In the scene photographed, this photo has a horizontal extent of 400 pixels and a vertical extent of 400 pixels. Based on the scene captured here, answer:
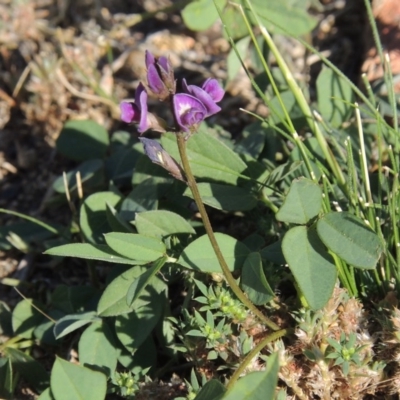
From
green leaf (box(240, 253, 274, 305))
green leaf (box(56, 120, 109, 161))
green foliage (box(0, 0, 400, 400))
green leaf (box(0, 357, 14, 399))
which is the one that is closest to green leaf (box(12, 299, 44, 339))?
green foliage (box(0, 0, 400, 400))

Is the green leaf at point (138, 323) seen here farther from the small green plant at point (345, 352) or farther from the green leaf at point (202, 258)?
the small green plant at point (345, 352)

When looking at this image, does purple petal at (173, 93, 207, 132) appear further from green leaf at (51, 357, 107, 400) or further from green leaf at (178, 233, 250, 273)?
green leaf at (51, 357, 107, 400)

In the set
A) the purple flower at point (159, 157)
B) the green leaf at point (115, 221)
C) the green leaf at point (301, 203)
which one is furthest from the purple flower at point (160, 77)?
the green leaf at point (115, 221)

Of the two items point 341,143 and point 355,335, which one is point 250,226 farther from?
point 355,335

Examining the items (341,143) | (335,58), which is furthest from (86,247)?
(335,58)

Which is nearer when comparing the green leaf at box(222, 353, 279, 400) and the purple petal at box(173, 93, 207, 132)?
the green leaf at box(222, 353, 279, 400)

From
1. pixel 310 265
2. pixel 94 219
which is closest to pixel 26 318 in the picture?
pixel 94 219
